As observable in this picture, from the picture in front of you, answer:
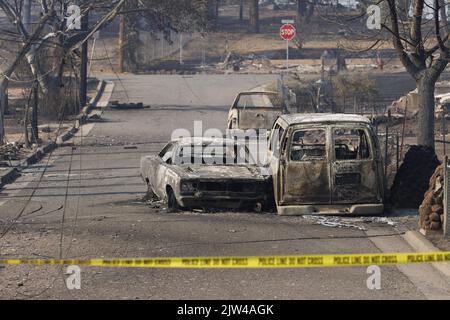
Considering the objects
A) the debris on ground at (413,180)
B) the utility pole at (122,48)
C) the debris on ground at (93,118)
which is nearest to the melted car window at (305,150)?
the debris on ground at (413,180)

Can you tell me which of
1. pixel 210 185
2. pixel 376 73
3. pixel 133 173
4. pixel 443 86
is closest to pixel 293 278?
pixel 210 185

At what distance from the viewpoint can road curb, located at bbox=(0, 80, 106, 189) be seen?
2178 centimetres

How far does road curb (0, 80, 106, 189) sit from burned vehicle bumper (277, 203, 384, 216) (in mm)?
8703

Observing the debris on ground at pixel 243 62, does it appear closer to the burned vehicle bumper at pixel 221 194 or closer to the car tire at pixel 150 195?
the car tire at pixel 150 195

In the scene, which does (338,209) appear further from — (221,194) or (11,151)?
(11,151)

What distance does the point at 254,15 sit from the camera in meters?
86.2

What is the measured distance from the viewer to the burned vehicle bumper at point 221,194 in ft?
47.4

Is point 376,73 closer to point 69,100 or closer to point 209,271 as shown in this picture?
point 69,100

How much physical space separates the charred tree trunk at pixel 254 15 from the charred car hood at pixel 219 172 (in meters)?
70.1

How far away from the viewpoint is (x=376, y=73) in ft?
196

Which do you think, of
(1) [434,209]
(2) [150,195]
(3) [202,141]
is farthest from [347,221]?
(2) [150,195]

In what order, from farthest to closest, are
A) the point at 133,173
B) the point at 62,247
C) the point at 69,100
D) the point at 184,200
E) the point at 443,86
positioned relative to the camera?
the point at 443,86
the point at 69,100
the point at 133,173
the point at 184,200
the point at 62,247

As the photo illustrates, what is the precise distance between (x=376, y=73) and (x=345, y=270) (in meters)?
50.3

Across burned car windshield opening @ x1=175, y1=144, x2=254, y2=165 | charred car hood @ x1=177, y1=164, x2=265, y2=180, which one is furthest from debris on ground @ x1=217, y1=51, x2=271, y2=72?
charred car hood @ x1=177, y1=164, x2=265, y2=180
